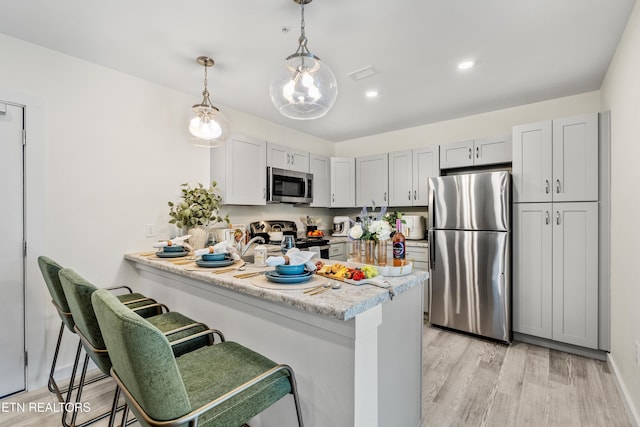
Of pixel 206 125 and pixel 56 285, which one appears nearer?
pixel 56 285

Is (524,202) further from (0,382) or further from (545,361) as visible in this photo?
(0,382)

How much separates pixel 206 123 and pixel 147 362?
6.94ft

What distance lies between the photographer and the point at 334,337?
3.91 feet

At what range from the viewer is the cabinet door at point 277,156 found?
145 inches

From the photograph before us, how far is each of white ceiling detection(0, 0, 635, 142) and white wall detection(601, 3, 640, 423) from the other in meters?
0.20

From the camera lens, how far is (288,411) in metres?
1.42

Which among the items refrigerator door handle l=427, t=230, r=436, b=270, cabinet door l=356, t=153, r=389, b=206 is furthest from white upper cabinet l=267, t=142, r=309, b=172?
refrigerator door handle l=427, t=230, r=436, b=270

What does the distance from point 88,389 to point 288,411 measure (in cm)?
178

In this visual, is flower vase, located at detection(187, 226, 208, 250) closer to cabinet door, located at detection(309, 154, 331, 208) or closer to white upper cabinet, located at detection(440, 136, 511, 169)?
cabinet door, located at detection(309, 154, 331, 208)

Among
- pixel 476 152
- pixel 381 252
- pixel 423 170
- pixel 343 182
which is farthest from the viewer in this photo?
pixel 343 182

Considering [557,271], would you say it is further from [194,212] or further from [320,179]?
[194,212]

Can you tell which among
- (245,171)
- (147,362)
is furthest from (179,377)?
(245,171)

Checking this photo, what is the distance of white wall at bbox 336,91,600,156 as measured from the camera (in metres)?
3.10

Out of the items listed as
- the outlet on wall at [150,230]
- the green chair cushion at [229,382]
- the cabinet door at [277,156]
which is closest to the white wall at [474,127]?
the cabinet door at [277,156]
